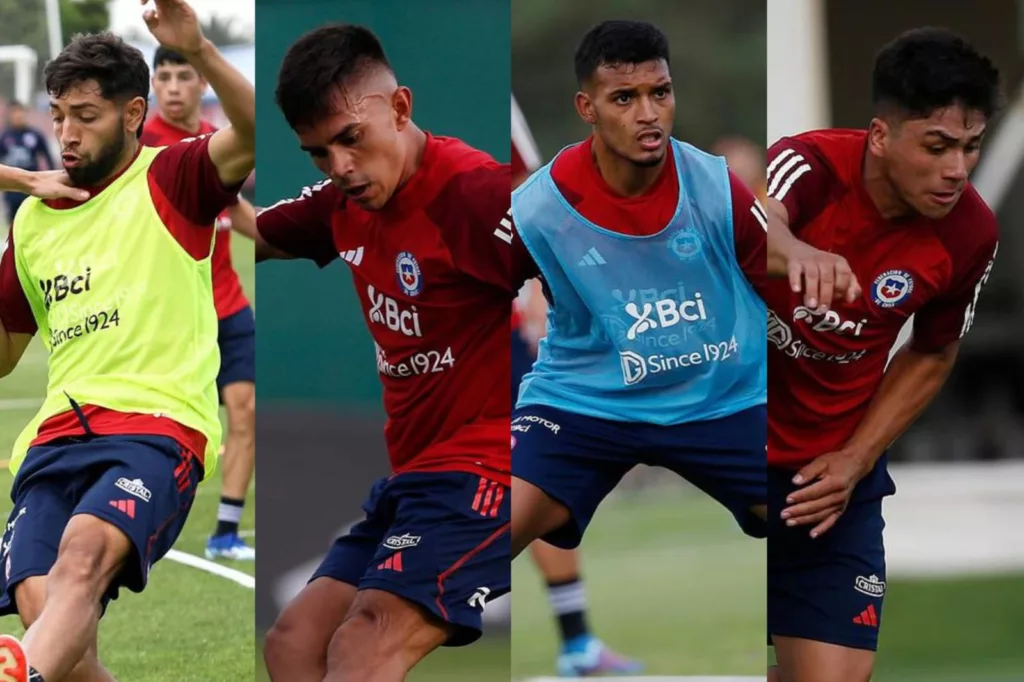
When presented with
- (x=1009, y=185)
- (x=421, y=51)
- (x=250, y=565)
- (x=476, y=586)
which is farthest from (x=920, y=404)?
(x=250, y=565)

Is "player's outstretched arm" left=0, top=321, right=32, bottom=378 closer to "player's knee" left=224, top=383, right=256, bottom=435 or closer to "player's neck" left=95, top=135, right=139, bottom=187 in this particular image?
"player's neck" left=95, top=135, right=139, bottom=187

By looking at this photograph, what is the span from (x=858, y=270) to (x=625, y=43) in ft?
2.73

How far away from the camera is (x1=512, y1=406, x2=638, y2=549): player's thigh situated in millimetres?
3844

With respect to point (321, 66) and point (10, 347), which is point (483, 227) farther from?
point (10, 347)

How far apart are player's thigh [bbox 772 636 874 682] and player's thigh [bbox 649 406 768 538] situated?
32 centimetres

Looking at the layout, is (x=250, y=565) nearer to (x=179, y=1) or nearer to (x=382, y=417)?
(x=382, y=417)

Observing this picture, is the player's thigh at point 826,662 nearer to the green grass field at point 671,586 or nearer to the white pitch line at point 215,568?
the green grass field at point 671,586

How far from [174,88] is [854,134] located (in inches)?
80.8

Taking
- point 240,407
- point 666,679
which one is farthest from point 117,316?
point 666,679

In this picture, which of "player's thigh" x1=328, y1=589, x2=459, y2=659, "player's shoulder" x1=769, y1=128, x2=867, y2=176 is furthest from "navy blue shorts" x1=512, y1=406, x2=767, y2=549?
"player's shoulder" x1=769, y1=128, x2=867, y2=176

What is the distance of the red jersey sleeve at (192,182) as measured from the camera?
388 centimetres

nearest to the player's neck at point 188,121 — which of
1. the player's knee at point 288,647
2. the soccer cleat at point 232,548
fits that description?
the soccer cleat at point 232,548

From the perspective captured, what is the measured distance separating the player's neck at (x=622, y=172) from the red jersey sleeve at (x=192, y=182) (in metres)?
0.94

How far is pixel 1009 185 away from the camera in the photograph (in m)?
3.90
